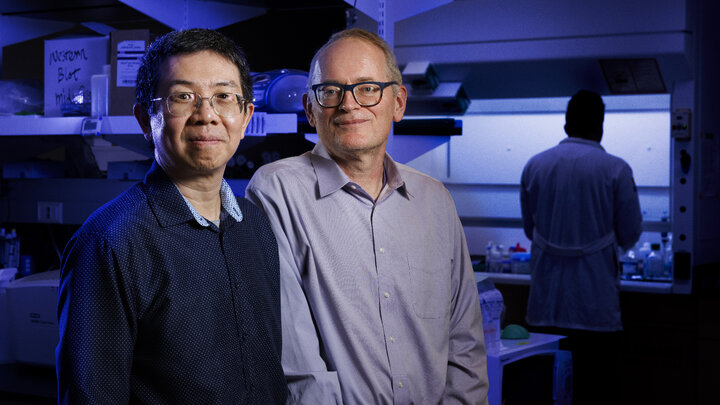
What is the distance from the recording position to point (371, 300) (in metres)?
1.56

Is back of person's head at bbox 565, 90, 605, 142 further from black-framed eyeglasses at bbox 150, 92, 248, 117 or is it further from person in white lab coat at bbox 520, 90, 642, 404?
black-framed eyeglasses at bbox 150, 92, 248, 117

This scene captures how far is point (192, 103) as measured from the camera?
1.21 m

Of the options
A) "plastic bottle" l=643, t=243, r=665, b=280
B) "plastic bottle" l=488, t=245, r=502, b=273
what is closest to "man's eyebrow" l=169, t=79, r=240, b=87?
"plastic bottle" l=488, t=245, r=502, b=273

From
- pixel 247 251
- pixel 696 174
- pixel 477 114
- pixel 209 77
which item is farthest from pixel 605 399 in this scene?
pixel 209 77

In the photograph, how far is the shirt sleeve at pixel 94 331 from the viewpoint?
1079mm

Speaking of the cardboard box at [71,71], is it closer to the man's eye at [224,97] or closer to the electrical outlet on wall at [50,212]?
the electrical outlet on wall at [50,212]

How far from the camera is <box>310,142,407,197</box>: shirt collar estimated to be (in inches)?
63.7

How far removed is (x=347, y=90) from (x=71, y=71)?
1.63 meters

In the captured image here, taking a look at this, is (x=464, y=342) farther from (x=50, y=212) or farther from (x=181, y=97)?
(x=50, y=212)

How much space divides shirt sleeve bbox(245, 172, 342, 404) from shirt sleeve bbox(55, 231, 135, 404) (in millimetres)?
399

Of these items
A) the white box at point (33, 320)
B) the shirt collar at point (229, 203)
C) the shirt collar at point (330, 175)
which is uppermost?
the shirt collar at point (330, 175)

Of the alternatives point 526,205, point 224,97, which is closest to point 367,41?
point 224,97

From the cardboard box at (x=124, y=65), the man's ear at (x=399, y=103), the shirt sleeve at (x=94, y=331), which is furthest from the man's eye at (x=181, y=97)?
the cardboard box at (x=124, y=65)

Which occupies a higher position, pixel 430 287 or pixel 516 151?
pixel 516 151
